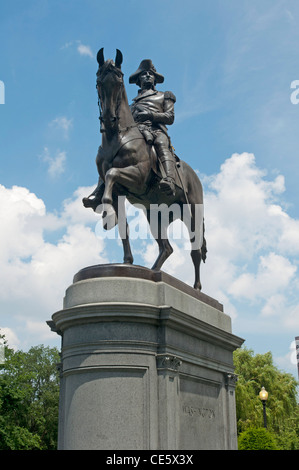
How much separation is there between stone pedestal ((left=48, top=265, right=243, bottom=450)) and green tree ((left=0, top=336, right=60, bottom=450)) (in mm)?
25924

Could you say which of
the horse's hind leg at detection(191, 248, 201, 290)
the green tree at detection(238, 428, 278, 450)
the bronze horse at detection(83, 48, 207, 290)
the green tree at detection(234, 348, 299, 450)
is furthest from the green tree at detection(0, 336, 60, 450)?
the bronze horse at detection(83, 48, 207, 290)

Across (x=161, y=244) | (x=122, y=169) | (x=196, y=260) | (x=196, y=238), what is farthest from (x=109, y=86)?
(x=196, y=260)

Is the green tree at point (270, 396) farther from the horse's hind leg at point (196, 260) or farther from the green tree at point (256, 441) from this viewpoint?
the horse's hind leg at point (196, 260)

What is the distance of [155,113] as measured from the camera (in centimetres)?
1206

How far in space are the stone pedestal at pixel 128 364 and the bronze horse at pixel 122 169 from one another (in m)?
1.34

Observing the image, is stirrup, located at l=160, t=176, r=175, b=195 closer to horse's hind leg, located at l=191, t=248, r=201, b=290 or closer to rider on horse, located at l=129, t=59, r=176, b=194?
rider on horse, located at l=129, t=59, r=176, b=194

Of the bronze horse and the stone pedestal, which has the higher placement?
the bronze horse

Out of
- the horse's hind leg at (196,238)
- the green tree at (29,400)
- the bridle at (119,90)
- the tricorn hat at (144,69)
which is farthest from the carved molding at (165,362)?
the green tree at (29,400)

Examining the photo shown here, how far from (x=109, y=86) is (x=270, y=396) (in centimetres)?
3584

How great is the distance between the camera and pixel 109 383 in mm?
8656

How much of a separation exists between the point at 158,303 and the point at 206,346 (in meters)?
1.94

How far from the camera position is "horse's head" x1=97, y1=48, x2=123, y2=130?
1013 cm
